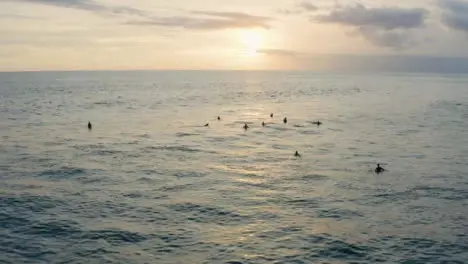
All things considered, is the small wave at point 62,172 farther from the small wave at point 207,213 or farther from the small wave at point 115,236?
the small wave at point 115,236

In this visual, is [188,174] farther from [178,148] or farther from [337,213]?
[337,213]

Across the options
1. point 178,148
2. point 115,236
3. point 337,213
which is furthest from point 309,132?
point 115,236

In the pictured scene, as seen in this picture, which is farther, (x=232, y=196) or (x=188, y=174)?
(x=188, y=174)

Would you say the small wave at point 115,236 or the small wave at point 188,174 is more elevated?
the small wave at point 188,174

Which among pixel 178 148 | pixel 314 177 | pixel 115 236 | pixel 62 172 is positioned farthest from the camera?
pixel 178 148

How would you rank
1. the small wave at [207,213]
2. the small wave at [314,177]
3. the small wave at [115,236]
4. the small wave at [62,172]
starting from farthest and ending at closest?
the small wave at [62,172], the small wave at [314,177], the small wave at [207,213], the small wave at [115,236]

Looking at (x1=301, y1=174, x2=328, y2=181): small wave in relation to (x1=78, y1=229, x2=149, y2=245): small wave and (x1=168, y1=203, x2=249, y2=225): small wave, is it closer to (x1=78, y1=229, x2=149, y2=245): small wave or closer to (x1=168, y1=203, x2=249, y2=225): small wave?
(x1=168, y1=203, x2=249, y2=225): small wave

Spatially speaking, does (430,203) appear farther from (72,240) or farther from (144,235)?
(72,240)

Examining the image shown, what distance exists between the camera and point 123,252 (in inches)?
1098

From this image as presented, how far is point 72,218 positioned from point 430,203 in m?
28.3

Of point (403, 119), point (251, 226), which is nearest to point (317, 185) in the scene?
point (251, 226)

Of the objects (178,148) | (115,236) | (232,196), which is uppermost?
(178,148)

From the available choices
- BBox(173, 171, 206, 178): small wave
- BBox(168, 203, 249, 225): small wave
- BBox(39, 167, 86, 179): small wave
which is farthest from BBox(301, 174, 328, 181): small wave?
BBox(39, 167, 86, 179): small wave

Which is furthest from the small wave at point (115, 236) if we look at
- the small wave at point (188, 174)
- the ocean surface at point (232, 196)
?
the small wave at point (188, 174)
